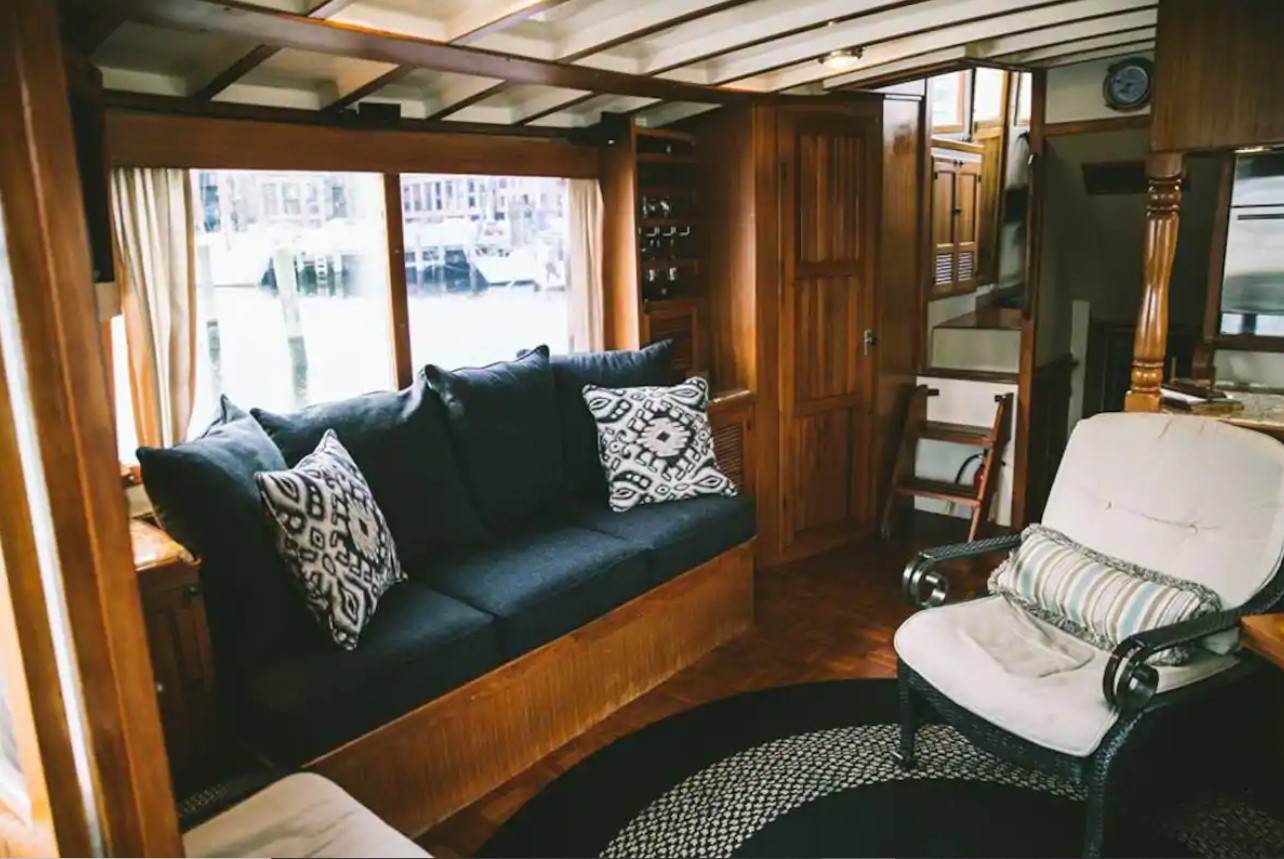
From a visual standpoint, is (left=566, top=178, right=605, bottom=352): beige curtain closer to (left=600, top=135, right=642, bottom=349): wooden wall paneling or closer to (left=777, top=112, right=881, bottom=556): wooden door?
(left=600, top=135, right=642, bottom=349): wooden wall paneling

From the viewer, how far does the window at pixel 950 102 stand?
4.87 meters

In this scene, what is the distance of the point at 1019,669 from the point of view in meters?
2.25

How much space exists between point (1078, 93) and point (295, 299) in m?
3.49

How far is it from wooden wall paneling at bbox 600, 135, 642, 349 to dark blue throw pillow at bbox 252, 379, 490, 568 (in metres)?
1.11

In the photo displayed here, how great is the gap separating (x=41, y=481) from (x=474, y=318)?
95.2 inches

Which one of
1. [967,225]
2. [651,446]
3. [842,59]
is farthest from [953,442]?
[842,59]

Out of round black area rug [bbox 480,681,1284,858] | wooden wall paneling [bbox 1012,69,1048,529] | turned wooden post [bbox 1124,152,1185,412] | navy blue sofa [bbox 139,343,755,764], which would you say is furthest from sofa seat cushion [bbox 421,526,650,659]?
wooden wall paneling [bbox 1012,69,1048,529]

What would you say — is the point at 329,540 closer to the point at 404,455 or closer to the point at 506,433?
the point at 404,455

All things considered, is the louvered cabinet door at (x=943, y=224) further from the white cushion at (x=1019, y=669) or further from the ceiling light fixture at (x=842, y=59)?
the white cushion at (x=1019, y=669)

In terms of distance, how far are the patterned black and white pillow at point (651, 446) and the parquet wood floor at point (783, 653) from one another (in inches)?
23.9

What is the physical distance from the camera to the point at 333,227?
3.11 metres

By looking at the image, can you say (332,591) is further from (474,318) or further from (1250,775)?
(1250,775)

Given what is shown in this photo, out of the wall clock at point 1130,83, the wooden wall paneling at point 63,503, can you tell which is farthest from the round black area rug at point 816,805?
the wall clock at point 1130,83

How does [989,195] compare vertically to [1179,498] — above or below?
above
